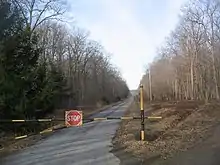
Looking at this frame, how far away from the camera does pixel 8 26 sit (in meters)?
20.7

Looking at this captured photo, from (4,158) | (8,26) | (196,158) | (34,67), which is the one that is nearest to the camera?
(196,158)

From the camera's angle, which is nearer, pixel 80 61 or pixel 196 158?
pixel 196 158

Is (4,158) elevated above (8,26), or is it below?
below

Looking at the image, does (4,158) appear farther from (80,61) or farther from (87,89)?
(87,89)

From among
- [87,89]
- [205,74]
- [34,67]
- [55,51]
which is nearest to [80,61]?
[87,89]

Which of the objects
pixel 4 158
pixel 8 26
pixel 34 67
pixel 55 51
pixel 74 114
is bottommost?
pixel 4 158

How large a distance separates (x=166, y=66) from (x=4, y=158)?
8425cm

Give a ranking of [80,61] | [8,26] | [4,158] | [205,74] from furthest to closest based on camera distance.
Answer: [80,61]
[205,74]
[8,26]
[4,158]

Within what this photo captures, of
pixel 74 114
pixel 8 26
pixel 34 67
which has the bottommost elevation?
pixel 74 114

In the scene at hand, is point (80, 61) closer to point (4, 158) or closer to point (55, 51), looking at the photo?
point (55, 51)

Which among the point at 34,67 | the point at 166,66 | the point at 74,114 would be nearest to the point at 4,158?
the point at 74,114

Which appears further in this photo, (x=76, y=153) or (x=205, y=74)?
(x=205, y=74)

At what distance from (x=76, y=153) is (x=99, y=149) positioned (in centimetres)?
132

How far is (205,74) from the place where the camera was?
66875 mm
